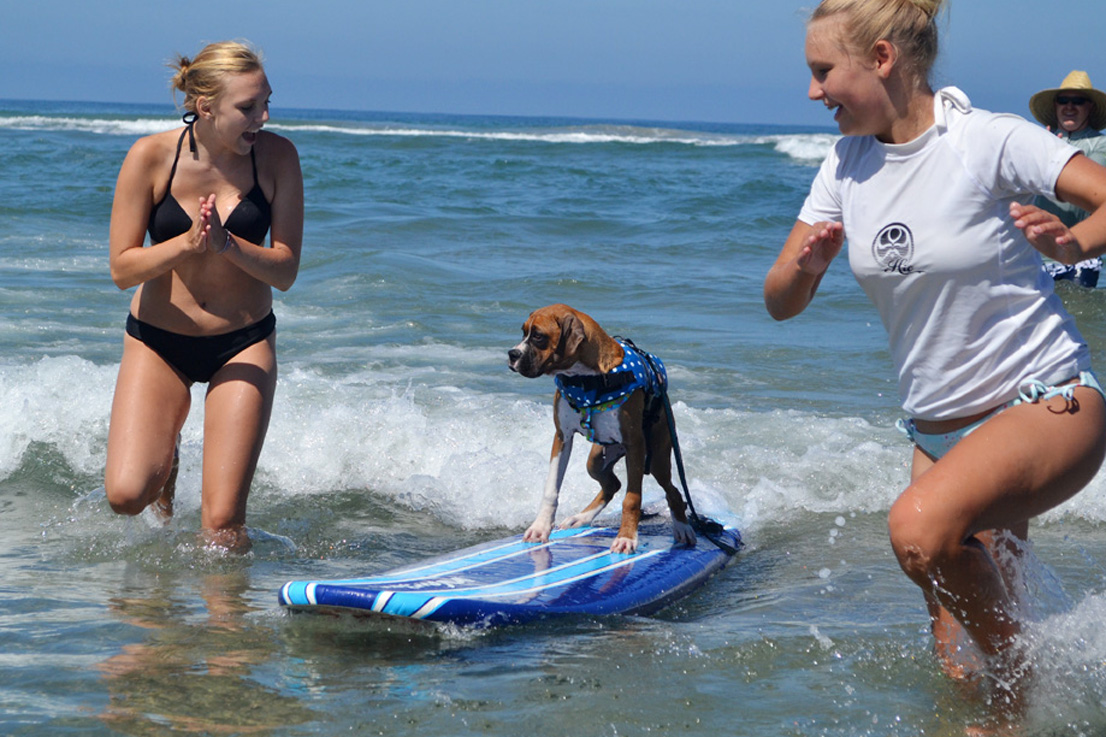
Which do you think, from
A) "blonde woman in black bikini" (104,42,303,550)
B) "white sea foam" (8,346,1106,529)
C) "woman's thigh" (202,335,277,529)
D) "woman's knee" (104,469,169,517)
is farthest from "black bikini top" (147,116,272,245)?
"white sea foam" (8,346,1106,529)

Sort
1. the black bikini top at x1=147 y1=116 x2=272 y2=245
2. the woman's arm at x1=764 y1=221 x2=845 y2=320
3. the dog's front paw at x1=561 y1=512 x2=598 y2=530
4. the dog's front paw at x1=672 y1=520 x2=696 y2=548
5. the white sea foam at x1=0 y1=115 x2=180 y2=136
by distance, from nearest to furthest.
Result: the woman's arm at x1=764 y1=221 x2=845 y2=320, the black bikini top at x1=147 y1=116 x2=272 y2=245, the dog's front paw at x1=672 y1=520 x2=696 y2=548, the dog's front paw at x1=561 y1=512 x2=598 y2=530, the white sea foam at x1=0 y1=115 x2=180 y2=136

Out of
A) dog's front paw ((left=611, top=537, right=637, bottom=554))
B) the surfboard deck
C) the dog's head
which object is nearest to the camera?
the surfboard deck

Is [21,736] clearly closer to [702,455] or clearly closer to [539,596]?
[539,596]

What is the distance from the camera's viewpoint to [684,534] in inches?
211

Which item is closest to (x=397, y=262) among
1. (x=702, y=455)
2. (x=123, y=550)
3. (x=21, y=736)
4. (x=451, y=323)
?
(x=451, y=323)

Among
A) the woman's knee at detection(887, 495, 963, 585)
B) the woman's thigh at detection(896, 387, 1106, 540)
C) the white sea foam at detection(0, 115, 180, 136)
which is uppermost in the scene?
the woman's thigh at detection(896, 387, 1106, 540)

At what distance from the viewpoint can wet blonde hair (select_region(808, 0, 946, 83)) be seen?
114 inches

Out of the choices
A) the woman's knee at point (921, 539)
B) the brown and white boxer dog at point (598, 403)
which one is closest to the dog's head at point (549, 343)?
the brown and white boxer dog at point (598, 403)

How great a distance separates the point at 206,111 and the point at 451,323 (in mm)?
6674

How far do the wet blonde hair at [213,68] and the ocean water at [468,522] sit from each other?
72.9 inches

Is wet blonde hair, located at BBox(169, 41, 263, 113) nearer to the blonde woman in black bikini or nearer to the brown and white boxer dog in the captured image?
the blonde woman in black bikini

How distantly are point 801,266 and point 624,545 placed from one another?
2328 millimetres

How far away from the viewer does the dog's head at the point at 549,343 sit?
4875mm

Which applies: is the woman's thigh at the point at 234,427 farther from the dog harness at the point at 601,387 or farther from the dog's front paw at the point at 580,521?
the dog's front paw at the point at 580,521
